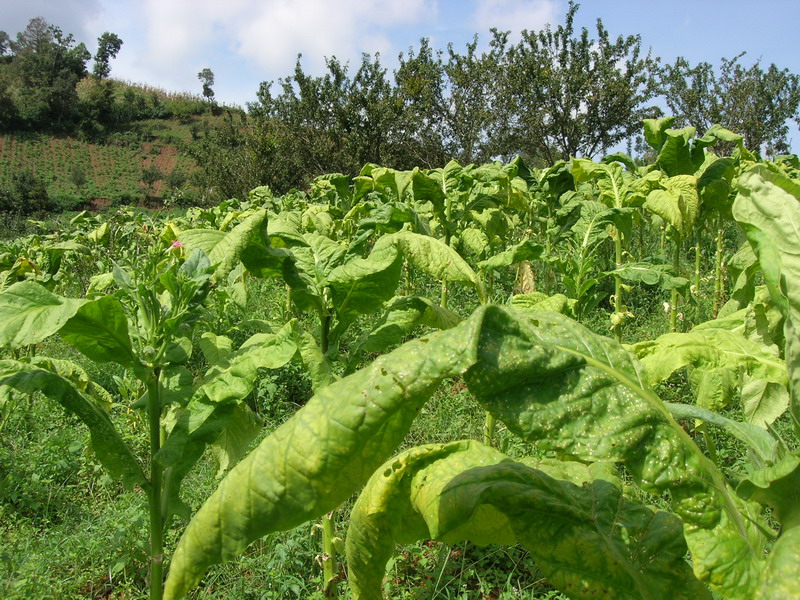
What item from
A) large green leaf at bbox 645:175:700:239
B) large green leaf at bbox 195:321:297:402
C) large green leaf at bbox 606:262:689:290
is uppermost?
large green leaf at bbox 645:175:700:239

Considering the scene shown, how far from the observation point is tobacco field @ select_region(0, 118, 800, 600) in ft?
2.84

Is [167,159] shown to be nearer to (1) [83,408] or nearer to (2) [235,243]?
(2) [235,243]

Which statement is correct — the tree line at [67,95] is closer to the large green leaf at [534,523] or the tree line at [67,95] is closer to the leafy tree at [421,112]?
the leafy tree at [421,112]

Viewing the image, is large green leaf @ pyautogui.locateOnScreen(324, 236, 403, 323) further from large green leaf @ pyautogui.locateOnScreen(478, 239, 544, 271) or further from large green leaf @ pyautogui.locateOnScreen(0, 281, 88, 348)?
large green leaf @ pyautogui.locateOnScreen(478, 239, 544, 271)

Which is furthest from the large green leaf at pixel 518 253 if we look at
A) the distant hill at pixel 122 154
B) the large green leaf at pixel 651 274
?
the distant hill at pixel 122 154

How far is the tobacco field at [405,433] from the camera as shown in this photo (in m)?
0.86

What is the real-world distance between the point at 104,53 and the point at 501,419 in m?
109

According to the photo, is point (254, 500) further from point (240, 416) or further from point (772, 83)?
point (772, 83)

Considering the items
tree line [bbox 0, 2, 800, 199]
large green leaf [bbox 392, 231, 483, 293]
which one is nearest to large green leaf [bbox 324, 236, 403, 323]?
large green leaf [bbox 392, 231, 483, 293]

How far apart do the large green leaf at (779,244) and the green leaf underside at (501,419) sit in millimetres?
214

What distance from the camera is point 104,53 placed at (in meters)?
91.2

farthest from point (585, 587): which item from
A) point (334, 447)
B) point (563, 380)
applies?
point (334, 447)

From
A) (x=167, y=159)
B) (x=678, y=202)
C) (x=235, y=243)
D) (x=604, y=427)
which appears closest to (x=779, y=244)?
(x=604, y=427)

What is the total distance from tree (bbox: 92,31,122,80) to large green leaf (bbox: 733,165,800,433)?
103 metres
